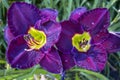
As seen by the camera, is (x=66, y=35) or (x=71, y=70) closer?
(x=66, y=35)

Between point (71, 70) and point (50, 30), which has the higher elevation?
point (50, 30)

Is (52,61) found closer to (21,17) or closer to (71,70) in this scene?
(21,17)

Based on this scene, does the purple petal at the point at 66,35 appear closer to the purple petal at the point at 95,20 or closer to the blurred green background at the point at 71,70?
the purple petal at the point at 95,20

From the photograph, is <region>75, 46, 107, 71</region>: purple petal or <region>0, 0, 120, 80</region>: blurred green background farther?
<region>0, 0, 120, 80</region>: blurred green background

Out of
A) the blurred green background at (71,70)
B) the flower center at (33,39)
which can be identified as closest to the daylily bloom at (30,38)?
the flower center at (33,39)

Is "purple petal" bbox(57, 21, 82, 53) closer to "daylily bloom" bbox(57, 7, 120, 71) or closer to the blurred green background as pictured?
"daylily bloom" bbox(57, 7, 120, 71)

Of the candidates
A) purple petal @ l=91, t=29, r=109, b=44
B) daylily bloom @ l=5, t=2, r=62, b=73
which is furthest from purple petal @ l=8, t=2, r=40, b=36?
purple petal @ l=91, t=29, r=109, b=44

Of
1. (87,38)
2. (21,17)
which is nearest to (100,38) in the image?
(87,38)
